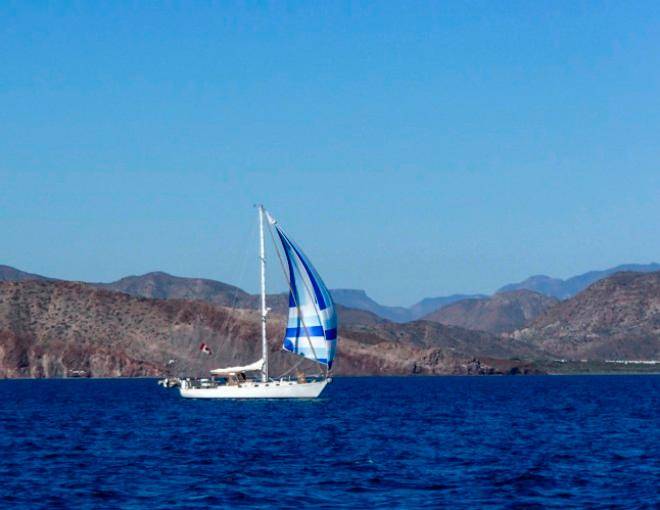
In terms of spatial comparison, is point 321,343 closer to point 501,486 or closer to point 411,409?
point 411,409

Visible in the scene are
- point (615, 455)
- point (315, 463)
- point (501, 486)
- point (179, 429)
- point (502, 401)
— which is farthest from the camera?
point (502, 401)

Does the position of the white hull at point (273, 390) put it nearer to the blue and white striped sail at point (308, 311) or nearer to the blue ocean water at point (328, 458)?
the blue and white striped sail at point (308, 311)

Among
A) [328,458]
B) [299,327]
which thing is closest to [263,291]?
[299,327]

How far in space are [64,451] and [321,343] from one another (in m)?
41.4

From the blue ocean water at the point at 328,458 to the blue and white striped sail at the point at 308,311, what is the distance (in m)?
6.09

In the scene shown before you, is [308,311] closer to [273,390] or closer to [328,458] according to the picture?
[273,390]

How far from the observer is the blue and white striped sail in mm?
95312

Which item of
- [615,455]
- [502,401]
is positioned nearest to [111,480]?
[615,455]

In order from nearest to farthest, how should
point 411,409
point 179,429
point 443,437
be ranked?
point 443,437
point 179,429
point 411,409

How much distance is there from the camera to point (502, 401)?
112125mm

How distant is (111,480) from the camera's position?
45.8 metres

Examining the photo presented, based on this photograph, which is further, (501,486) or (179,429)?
(179,429)

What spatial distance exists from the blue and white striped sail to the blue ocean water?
6092 millimetres

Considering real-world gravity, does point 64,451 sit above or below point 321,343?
below
